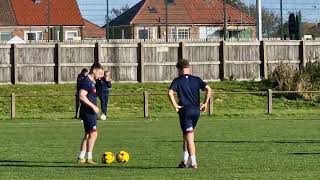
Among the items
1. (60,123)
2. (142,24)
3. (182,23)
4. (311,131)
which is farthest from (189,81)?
(142,24)

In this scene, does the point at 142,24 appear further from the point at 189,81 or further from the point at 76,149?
the point at 189,81

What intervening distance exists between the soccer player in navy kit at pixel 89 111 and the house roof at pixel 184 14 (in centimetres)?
3647

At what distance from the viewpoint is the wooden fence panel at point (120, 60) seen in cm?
4159

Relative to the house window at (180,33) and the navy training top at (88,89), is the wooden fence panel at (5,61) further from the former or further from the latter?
the navy training top at (88,89)

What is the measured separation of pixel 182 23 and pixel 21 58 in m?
16.8

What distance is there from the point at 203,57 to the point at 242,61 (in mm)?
2045

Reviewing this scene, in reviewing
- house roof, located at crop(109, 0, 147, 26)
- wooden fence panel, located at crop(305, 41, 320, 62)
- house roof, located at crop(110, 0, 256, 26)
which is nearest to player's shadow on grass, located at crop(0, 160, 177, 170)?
wooden fence panel, located at crop(305, 41, 320, 62)

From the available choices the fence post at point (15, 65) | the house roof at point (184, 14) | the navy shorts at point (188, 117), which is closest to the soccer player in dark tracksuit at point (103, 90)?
the fence post at point (15, 65)

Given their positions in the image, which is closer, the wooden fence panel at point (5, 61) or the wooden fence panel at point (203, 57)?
the wooden fence panel at point (5, 61)

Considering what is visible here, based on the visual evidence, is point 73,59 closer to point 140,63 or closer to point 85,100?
point 140,63

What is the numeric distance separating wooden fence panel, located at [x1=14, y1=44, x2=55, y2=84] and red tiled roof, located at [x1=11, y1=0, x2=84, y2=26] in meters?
13.7

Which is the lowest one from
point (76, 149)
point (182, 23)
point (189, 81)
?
point (76, 149)

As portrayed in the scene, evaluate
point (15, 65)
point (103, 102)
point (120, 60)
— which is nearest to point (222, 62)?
point (120, 60)

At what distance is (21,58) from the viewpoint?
135ft
